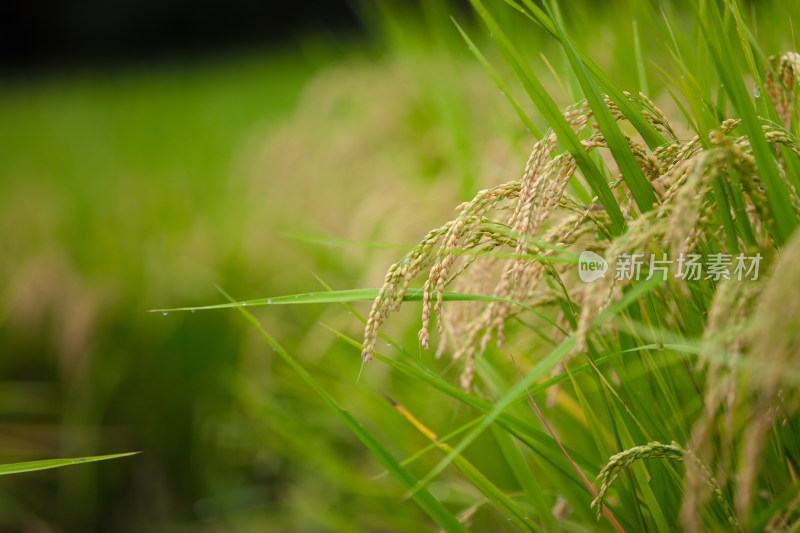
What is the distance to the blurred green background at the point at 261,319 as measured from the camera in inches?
56.8

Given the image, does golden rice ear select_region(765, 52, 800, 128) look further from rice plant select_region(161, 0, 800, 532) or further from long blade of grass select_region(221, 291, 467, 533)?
long blade of grass select_region(221, 291, 467, 533)

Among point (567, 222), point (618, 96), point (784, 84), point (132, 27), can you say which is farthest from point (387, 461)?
point (132, 27)

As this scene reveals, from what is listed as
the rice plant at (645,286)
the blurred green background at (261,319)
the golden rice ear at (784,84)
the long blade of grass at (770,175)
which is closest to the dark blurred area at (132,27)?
the blurred green background at (261,319)

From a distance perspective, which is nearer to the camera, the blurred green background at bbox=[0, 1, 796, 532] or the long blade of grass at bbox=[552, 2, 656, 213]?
the long blade of grass at bbox=[552, 2, 656, 213]

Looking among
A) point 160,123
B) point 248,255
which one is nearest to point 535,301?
point 248,255

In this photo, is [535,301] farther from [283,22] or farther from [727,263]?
[283,22]

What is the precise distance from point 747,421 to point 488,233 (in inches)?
14.5

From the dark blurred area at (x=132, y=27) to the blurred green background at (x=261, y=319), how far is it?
8869 millimetres

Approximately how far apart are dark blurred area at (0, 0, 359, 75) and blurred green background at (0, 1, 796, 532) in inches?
349

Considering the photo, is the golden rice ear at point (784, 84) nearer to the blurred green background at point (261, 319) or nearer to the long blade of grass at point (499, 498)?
the blurred green background at point (261, 319)

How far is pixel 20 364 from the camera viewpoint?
1.90m

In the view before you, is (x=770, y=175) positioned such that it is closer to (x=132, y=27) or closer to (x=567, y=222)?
(x=567, y=222)

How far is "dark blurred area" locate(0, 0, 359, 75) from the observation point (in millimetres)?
10641

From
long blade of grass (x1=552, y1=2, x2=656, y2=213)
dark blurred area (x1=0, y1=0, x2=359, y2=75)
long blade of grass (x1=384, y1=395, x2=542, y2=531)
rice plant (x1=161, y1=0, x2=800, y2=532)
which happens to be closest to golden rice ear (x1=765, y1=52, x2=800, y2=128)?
rice plant (x1=161, y1=0, x2=800, y2=532)
